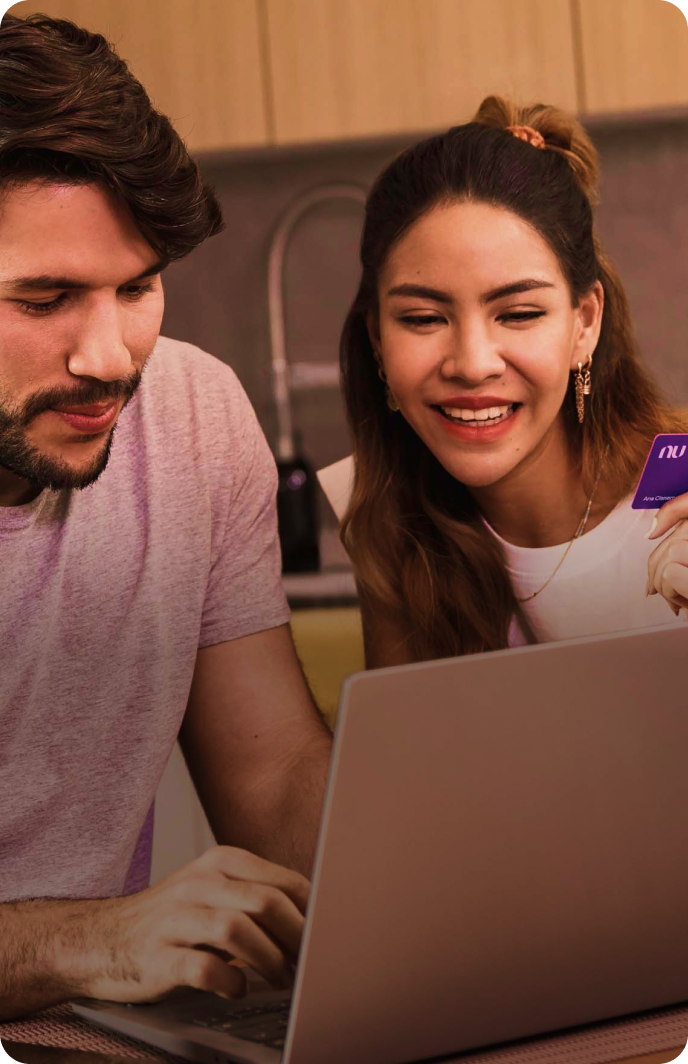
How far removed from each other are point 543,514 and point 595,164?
0.43 metres

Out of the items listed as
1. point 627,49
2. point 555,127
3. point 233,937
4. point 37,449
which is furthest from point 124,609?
point 627,49

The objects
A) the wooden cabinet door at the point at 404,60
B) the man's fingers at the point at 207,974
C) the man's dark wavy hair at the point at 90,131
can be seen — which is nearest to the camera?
the man's fingers at the point at 207,974

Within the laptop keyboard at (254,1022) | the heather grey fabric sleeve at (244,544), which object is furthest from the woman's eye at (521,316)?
the laptop keyboard at (254,1022)


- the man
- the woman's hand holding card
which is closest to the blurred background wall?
the man

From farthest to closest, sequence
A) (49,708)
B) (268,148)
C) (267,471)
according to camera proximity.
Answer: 1. (268,148)
2. (267,471)
3. (49,708)

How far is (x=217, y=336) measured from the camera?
77.7 inches

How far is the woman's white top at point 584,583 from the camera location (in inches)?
59.6

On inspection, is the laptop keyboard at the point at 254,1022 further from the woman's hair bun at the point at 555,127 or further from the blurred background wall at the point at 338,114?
the woman's hair bun at the point at 555,127

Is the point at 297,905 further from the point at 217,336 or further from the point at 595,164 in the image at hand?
the point at 217,336

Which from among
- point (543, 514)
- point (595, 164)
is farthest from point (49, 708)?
point (595, 164)

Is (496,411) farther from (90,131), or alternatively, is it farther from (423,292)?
(90,131)

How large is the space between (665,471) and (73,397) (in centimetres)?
71

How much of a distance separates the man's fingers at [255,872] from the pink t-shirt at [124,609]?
41cm

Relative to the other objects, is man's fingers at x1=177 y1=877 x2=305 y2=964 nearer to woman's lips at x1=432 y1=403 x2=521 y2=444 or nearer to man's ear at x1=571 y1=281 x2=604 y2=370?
woman's lips at x1=432 y1=403 x2=521 y2=444
